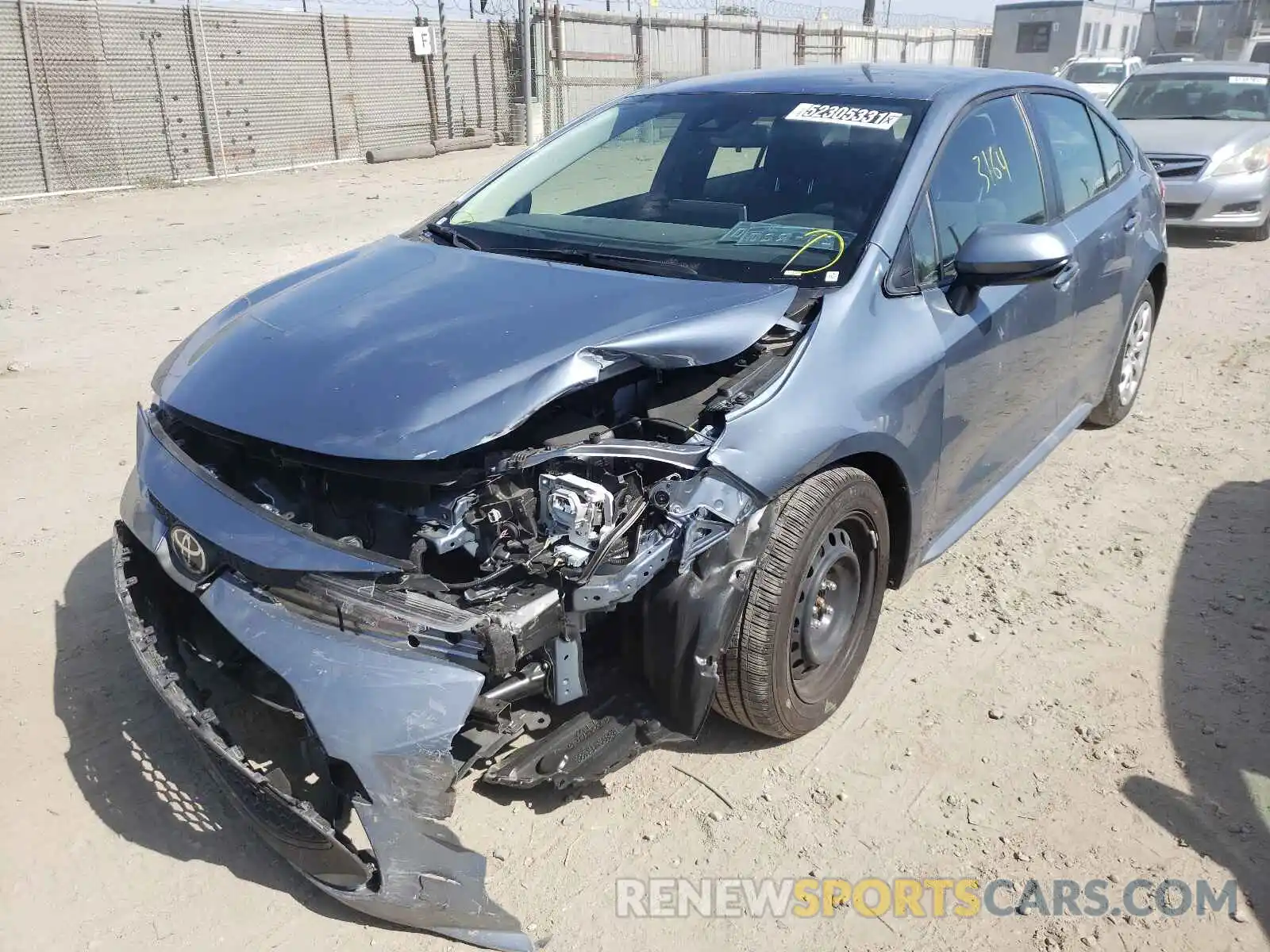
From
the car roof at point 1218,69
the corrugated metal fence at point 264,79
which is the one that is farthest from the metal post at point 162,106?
the car roof at point 1218,69

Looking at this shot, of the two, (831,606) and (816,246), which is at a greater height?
(816,246)

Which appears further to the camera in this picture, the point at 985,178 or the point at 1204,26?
the point at 1204,26

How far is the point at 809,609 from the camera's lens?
284 cm

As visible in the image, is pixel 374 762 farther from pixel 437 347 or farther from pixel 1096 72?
pixel 1096 72

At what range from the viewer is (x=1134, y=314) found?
5.03m

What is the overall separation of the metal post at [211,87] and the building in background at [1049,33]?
70.2ft

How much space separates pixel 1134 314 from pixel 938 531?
2375mm

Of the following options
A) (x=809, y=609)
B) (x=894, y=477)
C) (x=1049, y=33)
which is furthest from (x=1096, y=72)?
(x=809, y=609)

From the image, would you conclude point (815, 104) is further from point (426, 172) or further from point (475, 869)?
point (426, 172)

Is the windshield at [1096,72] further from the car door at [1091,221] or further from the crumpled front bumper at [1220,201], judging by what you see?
the car door at [1091,221]

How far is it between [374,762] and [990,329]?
96.0 inches

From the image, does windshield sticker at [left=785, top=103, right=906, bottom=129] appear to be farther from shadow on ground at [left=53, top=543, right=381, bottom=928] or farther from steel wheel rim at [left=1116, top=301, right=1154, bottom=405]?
shadow on ground at [left=53, top=543, right=381, bottom=928]

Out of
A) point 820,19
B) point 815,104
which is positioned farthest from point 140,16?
point 820,19

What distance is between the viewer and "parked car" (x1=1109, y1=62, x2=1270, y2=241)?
962 centimetres
